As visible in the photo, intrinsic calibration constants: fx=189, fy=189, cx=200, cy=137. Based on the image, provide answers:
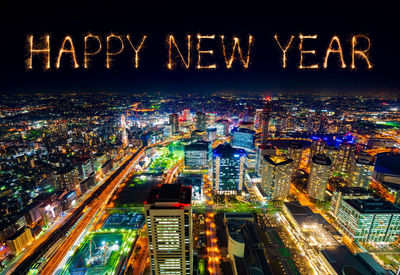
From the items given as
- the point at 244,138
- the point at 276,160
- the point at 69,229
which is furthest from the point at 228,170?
the point at 69,229

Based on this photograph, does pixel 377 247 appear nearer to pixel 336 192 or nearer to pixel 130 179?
pixel 336 192

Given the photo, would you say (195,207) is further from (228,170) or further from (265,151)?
(265,151)

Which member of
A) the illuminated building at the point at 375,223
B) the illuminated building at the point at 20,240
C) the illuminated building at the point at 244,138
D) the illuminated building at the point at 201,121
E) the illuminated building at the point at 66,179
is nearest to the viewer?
the illuminated building at the point at 20,240

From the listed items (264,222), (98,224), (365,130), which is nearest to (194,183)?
(264,222)

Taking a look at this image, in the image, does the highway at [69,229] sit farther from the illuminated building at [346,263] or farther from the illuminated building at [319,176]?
the illuminated building at [319,176]

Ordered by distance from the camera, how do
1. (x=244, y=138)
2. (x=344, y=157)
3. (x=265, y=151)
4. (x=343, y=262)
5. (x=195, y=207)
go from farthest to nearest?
(x=244, y=138)
(x=344, y=157)
(x=265, y=151)
(x=195, y=207)
(x=343, y=262)

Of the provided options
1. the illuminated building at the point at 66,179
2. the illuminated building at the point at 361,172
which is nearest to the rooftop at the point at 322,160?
the illuminated building at the point at 361,172

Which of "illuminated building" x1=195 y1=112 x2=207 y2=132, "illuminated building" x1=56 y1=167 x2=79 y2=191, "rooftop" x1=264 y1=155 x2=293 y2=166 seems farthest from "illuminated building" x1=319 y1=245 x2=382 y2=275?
"illuminated building" x1=195 y1=112 x2=207 y2=132
